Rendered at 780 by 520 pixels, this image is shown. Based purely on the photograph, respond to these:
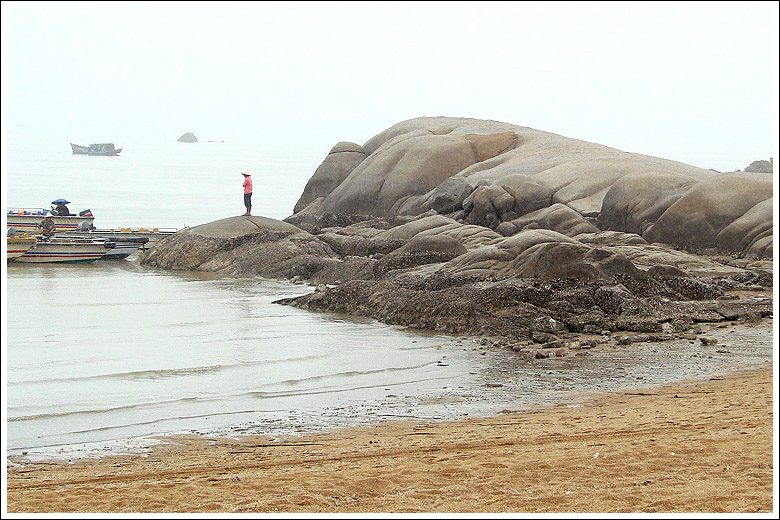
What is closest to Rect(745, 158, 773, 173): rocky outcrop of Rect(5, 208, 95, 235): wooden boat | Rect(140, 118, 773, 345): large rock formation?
Rect(140, 118, 773, 345): large rock formation

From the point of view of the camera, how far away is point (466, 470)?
6.26 meters

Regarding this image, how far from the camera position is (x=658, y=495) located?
5.29m

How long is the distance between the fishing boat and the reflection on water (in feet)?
24.3

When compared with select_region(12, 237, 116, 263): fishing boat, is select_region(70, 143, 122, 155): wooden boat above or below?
above

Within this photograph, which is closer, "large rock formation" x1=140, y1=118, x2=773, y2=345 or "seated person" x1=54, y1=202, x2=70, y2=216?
"large rock formation" x1=140, y1=118, x2=773, y2=345

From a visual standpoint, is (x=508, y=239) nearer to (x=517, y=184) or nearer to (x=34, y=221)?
(x=517, y=184)

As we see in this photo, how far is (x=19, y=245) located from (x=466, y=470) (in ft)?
64.4

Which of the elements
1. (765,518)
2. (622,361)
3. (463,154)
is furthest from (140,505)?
(463,154)

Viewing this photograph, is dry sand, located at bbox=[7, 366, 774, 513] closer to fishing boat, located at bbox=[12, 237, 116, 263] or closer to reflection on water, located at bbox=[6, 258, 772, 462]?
reflection on water, located at bbox=[6, 258, 772, 462]

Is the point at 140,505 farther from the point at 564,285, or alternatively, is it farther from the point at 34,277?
the point at 34,277

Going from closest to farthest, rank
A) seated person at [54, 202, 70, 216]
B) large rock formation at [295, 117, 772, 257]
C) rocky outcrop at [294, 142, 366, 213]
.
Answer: large rock formation at [295, 117, 772, 257] → seated person at [54, 202, 70, 216] → rocky outcrop at [294, 142, 366, 213]

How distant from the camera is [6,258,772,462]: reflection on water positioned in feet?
29.1

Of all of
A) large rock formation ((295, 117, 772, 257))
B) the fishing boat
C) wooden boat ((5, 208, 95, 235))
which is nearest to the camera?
large rock formation ((295, 117, 772, 257))

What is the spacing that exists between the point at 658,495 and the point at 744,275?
1226cm
